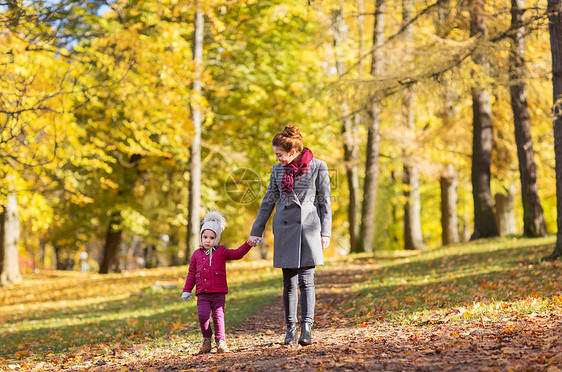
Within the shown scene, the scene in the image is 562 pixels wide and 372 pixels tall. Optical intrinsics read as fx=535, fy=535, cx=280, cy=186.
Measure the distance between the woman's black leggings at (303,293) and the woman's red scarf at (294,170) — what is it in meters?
0.79

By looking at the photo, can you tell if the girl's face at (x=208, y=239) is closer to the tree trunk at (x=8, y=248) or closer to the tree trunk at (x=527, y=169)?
the tree trunk at (x=527, y=169)

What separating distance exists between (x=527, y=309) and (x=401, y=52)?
28.0ft

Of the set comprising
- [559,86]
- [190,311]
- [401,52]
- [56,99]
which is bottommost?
[190,311]

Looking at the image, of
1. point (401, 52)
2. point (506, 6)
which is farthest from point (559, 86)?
point (401, 52)

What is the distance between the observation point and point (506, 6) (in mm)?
11562

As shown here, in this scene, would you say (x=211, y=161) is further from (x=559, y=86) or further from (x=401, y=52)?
(x=559, y=86)

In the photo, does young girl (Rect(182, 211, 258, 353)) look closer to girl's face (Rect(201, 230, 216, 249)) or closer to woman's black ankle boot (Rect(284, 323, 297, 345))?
girl's face (Rect(201, 230, 216, 249))

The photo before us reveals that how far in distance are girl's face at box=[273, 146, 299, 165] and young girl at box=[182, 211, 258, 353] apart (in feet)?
2.73

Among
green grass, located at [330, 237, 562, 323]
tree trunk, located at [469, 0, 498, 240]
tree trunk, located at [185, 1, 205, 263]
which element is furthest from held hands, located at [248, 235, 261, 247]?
tree trunk, located at [469, 0, 498, 240]

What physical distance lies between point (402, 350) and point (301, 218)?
1.49 metres

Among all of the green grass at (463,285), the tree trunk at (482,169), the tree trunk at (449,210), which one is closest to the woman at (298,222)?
the green grass at (463,285)

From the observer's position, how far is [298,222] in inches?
202

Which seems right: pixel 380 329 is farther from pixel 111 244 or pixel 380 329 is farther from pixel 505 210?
pixel 111 244

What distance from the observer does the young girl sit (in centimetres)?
525
